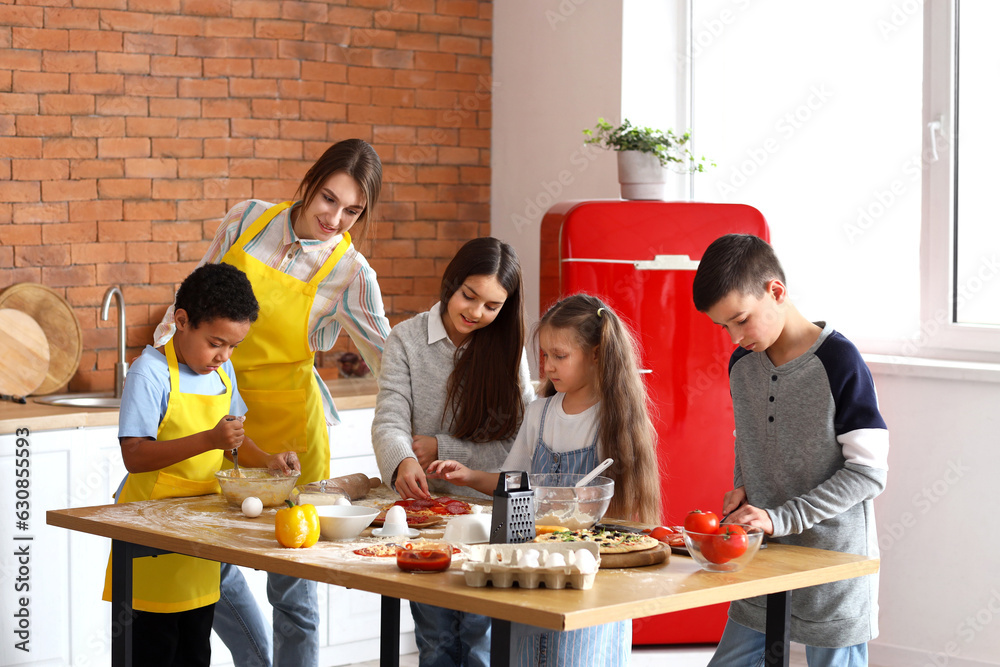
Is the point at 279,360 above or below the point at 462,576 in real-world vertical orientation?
above

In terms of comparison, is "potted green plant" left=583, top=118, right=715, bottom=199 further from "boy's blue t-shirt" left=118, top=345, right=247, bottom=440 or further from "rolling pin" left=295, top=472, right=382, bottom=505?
"boy's blue t-shirt" left=118, top=345, right=247, bottom=440

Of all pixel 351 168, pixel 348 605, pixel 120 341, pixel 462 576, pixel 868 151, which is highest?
pixel 868 151

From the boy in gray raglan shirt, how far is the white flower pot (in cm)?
175

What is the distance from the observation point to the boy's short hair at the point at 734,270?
7.32 feet

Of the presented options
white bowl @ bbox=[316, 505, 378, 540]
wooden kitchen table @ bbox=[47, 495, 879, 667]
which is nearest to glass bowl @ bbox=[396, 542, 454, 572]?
wooden kitchen table @ bbox=[47, 495, 879, 667]

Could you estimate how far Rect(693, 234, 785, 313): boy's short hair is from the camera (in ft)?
7.32

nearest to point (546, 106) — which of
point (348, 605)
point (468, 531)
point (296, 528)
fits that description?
point (348, 605)

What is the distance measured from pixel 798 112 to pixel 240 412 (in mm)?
2596

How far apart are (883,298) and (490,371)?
2.09 m

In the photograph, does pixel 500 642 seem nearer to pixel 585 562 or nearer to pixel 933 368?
pixel 585 562

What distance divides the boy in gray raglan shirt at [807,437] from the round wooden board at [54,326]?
2.50 metres

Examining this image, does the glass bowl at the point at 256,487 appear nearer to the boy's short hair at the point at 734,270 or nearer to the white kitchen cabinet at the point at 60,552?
the boy's short hair at the point at 734,270

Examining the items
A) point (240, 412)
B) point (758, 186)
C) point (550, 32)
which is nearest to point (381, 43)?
point (550, 32)

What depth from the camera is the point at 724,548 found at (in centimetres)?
195
